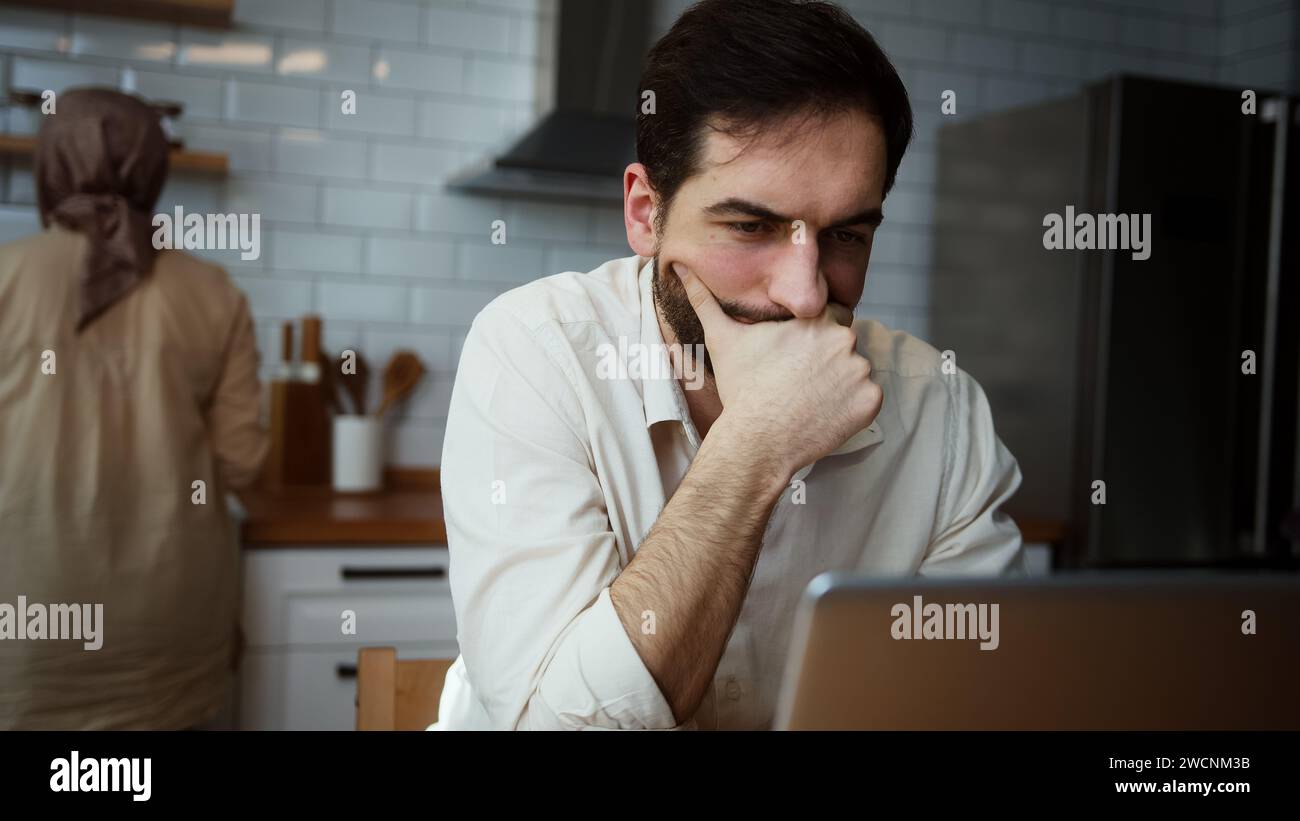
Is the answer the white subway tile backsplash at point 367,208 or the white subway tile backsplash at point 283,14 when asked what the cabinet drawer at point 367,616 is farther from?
the white subway tile backsplash at point 283,14

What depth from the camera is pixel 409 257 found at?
1712 millimetres

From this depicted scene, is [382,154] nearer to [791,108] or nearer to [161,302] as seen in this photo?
[161,302]

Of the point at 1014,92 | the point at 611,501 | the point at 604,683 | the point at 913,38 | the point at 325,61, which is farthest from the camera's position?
the point at 1014,92

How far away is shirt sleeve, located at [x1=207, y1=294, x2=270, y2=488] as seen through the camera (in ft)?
4.36

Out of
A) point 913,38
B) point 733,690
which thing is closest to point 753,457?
point 733,690

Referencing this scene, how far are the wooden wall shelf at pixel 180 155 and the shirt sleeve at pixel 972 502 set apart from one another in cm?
135

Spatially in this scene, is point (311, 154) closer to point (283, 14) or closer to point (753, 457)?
point (283, 14)

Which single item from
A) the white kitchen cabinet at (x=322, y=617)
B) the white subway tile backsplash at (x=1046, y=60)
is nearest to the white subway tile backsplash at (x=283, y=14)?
the white kitchen cabinet at (x=322, y=617)

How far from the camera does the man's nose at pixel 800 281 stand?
23.9 inches

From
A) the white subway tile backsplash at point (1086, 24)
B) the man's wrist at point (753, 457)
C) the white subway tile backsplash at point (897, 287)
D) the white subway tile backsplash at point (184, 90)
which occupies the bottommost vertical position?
the man's wrist at point (753, 457)

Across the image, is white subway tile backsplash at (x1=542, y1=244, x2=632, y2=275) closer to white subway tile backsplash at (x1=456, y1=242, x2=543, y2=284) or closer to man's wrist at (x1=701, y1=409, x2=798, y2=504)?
white subway tile backsplash at (x1=456, y1=242, x2=543, y2=284)

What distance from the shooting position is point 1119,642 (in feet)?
1.37

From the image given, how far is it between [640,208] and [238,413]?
85 centimetres
